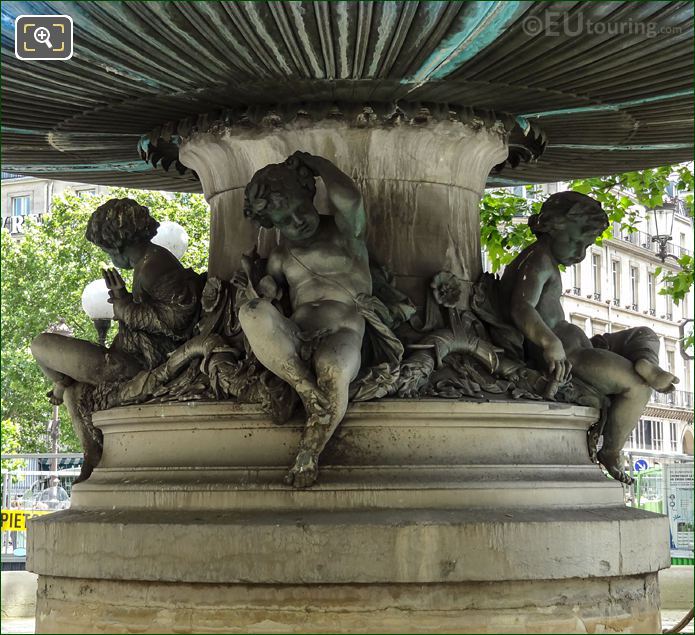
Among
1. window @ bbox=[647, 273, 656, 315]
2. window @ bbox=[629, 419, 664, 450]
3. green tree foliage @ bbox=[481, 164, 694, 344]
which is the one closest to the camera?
green tree foliage @ bbox=[481, 164, 694, 344]

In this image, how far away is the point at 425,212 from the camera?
711cm

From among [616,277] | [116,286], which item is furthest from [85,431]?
[616,277]

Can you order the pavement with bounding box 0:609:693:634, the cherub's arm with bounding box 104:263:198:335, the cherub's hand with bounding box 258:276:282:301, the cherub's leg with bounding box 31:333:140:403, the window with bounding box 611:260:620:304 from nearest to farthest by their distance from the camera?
the cherub's hand with bounding box 258:276:282:301, the cherub's arm with bounding box 104:263:198:335, the cherub's leg with bounding box 31:333:140:403, the pavement with bounding box 0:609:693:634, the window with bounding box 611:260:620:304

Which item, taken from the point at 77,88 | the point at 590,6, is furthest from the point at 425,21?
the point at 77,88

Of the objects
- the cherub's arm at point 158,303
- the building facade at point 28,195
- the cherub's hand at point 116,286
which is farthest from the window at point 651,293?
the cherub's hand at point 116,286

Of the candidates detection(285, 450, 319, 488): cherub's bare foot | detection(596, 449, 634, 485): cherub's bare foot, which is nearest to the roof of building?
detection(285, 450, 319, 488): cherub's bare foot

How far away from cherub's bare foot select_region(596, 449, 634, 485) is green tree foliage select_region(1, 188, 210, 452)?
2394cm

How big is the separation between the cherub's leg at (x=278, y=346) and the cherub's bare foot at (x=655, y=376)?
1.89 metres

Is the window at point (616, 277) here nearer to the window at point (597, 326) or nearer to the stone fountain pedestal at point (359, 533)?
the window at point (597, 326)

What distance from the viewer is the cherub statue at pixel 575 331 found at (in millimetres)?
6883

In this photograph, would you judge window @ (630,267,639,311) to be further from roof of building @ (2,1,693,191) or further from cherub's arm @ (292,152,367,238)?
cherub's arm @ (292,152,367,238)

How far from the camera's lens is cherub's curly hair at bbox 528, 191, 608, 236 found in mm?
7090

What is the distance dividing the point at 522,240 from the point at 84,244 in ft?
67.4

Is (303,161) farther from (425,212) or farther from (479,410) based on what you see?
(479,410)
